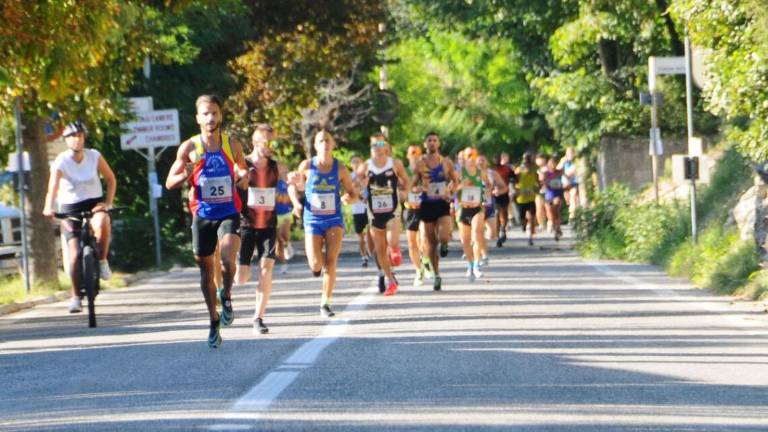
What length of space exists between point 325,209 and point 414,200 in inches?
189

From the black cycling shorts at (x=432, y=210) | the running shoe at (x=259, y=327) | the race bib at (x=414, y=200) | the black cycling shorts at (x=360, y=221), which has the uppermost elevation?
the race bib at (x=414, y=200)

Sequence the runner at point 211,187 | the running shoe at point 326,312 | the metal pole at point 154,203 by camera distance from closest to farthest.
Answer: the runner at point 211,187, the running shoe at point 326,312, the metal pole at point 154,203

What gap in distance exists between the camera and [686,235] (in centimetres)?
2450

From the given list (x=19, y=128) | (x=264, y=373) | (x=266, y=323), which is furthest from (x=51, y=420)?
(x=19, y=128)

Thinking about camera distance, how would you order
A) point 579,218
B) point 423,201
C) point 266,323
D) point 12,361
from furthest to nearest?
point 579,218 → point 423,201 → point 266,323 → point 12,361

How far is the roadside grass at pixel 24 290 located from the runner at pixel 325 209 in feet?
17.2

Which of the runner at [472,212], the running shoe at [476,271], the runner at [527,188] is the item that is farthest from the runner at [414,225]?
the runner at [527,188]

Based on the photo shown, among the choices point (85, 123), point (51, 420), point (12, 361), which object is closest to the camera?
point (51, 420)

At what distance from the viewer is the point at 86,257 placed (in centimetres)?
1642

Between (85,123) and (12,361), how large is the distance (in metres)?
9.10

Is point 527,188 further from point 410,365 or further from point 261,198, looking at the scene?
point 410,365

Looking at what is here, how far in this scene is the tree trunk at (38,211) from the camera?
74.9 ft

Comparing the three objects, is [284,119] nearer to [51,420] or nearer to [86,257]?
[86,257]

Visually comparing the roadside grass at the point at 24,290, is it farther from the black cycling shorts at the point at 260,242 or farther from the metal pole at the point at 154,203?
the black cycling shorts at the point at 260,242
